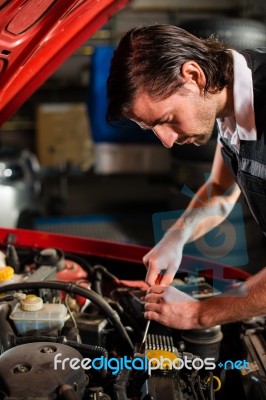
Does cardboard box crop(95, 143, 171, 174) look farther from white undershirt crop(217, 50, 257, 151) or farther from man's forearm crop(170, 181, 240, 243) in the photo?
white undershirt crop(217, 50, 257, 151)

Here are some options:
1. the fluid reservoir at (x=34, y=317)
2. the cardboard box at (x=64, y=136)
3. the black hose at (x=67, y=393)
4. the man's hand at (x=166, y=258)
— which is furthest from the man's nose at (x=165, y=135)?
the cardboard box at (x=64, y=136)

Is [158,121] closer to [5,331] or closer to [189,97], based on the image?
[189,97]

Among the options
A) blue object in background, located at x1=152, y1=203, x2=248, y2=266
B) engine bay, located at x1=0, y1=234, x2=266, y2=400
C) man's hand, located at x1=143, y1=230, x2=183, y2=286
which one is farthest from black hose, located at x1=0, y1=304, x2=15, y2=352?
blue object in background, located at x1=152, y1=203, x2=248, y2=266

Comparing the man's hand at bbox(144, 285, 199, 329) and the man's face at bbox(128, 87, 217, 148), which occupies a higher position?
the man's face at bbox(128, 87, 217, 148)

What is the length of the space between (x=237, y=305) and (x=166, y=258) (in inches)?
13.0

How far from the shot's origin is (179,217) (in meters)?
1.44

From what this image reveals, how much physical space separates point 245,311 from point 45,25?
86 cm

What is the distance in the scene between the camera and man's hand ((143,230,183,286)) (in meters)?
1.20

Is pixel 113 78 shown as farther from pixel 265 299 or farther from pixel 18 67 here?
pixel 265 299

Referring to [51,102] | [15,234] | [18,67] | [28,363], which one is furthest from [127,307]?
[51,102]

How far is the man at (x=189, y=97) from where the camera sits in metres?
1.03

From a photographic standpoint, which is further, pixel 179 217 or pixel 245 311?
pixel 179 217

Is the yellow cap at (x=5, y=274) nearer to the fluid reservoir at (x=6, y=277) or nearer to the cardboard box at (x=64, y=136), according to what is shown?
the fluid reservoir at (x=6, y=277)

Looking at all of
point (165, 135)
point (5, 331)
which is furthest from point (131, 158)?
point (5, 331)
